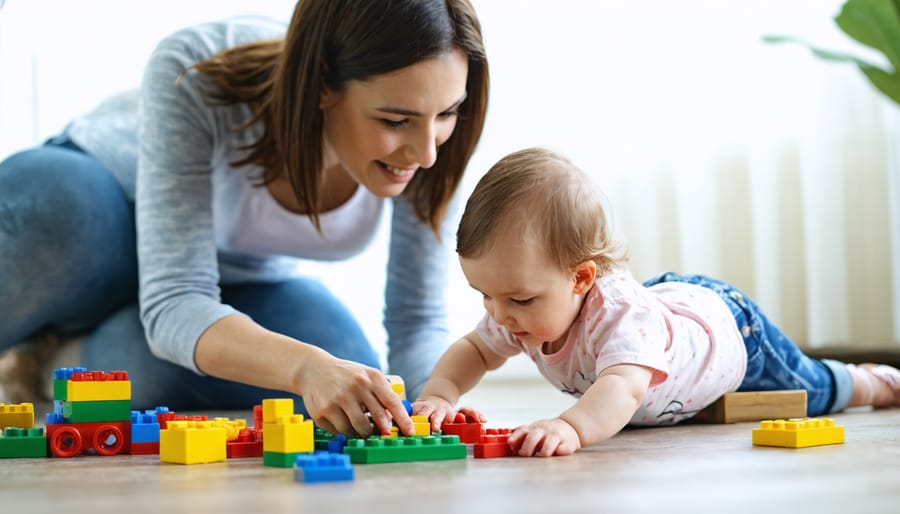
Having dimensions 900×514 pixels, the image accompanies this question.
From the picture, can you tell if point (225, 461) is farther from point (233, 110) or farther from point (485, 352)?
point (233, 110)

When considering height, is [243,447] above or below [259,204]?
below

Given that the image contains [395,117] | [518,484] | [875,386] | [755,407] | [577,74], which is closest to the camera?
[518,484]

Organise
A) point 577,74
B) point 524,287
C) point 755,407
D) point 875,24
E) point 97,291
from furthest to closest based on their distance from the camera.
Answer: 1. point 577,74
2. point 875,24
3. point 97,291
4. point 755,407
5. point 524,287

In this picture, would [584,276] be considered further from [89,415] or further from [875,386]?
[875,386]

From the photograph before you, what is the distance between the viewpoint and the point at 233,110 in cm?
154

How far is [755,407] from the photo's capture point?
1438 millimetres

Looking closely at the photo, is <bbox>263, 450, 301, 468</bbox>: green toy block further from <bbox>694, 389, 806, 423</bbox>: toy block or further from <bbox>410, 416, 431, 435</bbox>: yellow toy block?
<bbox>694, 389, 806, 423</bbox>: toy block

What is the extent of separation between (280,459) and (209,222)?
0.60 meters

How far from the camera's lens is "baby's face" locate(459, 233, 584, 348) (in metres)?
1.14

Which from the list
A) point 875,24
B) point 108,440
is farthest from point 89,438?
point 875,24

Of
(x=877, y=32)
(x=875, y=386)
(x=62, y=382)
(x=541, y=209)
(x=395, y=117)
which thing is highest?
(x=877, y=32)

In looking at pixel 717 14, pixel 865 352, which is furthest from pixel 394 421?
pixel 717 14

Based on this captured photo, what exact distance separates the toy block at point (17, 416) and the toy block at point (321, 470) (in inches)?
20.6

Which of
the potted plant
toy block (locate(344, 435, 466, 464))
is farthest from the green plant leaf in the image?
toy block (locate(344, 435, 466, 464))
